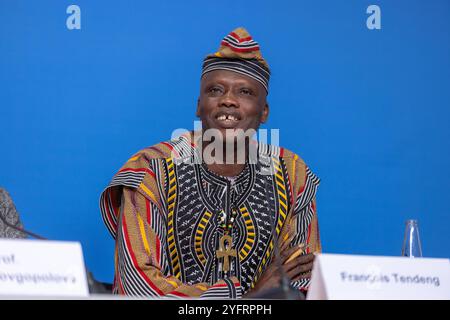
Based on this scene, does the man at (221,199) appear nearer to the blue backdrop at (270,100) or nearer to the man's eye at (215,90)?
the man's eye at (215,90)

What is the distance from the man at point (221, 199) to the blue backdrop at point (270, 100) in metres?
0.67

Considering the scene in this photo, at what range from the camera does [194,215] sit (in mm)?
3000

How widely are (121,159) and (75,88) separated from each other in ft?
1.26

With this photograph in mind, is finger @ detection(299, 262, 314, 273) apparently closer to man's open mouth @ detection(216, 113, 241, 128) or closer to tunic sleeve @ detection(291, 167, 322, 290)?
tunic sleeve @ detection(291, 167, 322, 290)

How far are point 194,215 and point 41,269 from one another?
134cm

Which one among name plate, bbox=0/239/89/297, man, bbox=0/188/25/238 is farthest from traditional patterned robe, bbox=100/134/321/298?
name plate, bbox=0/239/89/297

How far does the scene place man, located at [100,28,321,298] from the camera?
2.87 metres

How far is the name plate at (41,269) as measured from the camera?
1663 millimetres

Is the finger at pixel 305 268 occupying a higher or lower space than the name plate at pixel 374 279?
lower

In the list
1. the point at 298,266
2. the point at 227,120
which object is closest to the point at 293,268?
the point at 298,266

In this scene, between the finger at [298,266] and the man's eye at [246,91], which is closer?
the finger at [298,266]

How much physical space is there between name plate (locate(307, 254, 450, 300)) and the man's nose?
4.51 feet

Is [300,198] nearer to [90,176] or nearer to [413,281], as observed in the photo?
[90,176]

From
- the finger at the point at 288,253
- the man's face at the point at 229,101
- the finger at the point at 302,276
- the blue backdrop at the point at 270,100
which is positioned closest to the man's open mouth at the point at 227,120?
the man's face at the point at 229,101
